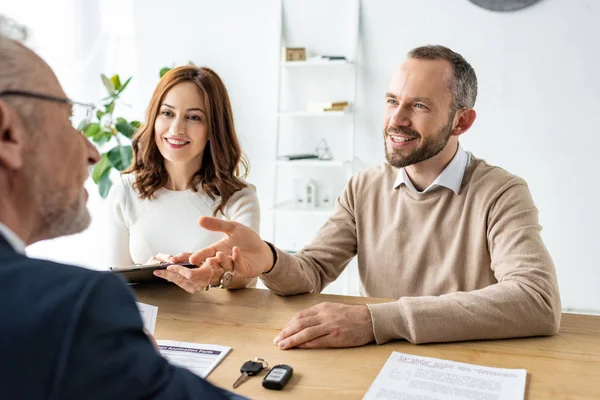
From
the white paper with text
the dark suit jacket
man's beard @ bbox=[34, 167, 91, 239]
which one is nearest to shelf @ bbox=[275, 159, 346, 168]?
the white paper with text

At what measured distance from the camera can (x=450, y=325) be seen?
124cm

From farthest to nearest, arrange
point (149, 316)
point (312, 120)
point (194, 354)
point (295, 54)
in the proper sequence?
point (312, 120) < point (295, 54) < point (149, 316) < point (194, 354)

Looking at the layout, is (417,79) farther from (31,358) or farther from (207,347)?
(31,358)

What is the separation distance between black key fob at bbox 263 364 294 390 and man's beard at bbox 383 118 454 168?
2.81 feet

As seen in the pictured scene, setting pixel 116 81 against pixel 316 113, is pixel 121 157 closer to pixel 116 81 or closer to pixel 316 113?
pixel 116 81

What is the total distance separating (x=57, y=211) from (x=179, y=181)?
1.44m

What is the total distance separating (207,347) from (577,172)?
9.37 ft

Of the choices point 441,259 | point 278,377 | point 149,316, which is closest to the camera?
point 278,377

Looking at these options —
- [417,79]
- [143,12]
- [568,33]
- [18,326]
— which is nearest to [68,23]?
[143,12]

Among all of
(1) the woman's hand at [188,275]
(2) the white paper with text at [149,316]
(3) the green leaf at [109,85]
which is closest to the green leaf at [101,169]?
(3) the green leaf at [109,85]

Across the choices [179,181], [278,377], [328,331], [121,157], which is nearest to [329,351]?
[328,331]

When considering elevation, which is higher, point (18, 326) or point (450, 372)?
point (18, 326)

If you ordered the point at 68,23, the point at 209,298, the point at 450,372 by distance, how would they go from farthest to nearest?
1. the point at 68,23
2. the point at 209,298
3. the point at 450,372

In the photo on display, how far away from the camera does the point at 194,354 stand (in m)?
1.17
